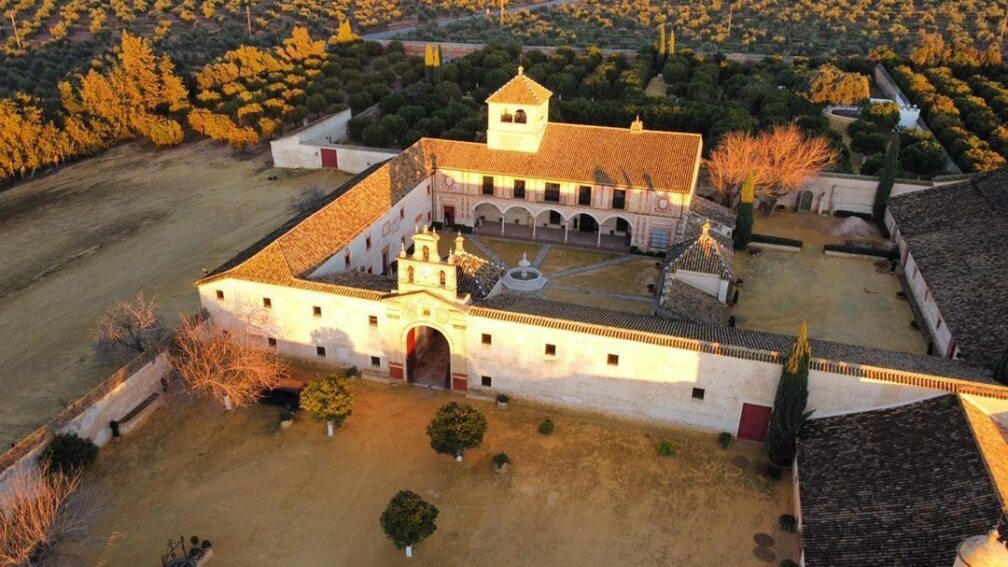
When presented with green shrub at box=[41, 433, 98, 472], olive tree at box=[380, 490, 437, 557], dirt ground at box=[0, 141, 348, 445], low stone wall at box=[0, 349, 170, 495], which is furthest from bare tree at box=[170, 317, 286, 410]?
olive tree at box=[380, 490, 437, 557]

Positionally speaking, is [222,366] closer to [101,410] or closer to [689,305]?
[101,410]

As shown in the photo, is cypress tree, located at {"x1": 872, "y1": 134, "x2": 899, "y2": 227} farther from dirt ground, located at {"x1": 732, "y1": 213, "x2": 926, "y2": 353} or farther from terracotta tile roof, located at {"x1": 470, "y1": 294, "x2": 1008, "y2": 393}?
terracotta tile roof, located at {"x1": 470, "y1": 294, "x2": 1008, "y2": 393}

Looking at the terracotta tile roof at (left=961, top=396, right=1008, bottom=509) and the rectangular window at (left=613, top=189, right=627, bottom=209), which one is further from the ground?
the rectangular window at (left=613, top=189, right=627, bottom=209)

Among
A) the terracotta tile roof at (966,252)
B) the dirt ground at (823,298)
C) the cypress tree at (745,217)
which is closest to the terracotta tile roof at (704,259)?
the dirt ground at (823,298)

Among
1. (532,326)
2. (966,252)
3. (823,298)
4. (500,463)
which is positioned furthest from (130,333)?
(966,252)

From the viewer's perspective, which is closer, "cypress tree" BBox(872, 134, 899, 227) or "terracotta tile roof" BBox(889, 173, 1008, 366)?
"terracotta tile roof" BBox(889, 173, 1008, 366)

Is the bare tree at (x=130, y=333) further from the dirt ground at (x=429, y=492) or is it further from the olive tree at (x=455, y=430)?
the olive tree at (x=455, y=430)
